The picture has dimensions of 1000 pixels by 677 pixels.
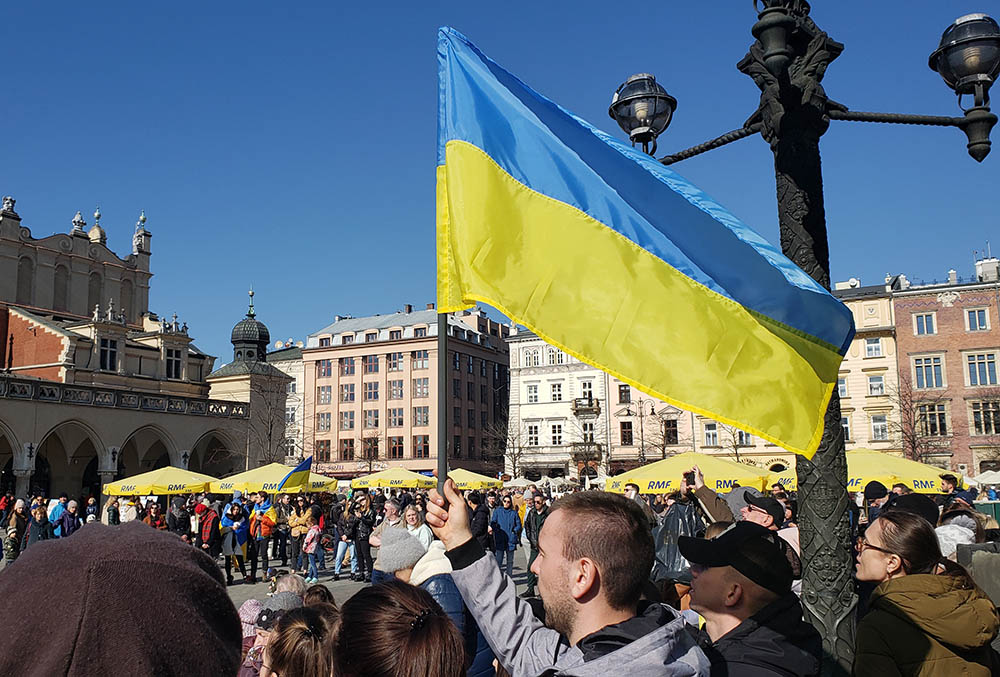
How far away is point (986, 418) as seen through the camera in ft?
175

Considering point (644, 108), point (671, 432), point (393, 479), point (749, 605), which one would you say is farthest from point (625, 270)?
point (671, 432)

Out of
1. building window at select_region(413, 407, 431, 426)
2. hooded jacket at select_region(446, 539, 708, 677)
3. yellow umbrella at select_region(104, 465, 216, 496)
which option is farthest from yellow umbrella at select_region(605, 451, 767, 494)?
building window at select_region(413, 407, 431, 426)

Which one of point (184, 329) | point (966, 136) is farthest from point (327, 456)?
point (966, 136)

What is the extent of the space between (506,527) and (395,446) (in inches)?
2292

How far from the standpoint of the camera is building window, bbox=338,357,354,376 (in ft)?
271

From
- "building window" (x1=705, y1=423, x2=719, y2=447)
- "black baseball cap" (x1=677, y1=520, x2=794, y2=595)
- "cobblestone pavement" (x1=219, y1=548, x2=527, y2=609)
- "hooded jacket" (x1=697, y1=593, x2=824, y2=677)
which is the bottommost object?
"cobblestone pavement" (x1=219, y1=548, x2=527, y2=609)

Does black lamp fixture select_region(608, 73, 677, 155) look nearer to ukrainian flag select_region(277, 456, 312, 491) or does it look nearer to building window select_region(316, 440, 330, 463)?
ukrainian flag select_region(277, 456, 312, 491)

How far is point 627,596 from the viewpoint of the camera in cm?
266

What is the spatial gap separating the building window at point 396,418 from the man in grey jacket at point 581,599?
3022 inches

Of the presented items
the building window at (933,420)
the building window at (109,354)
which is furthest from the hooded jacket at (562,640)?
the building window at (933,420)

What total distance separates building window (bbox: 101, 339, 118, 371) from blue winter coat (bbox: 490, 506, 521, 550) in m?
36.2

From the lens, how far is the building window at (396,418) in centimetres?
7900

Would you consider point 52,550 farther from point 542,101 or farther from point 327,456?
point 327,456

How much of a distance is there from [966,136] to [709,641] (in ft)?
13.7
